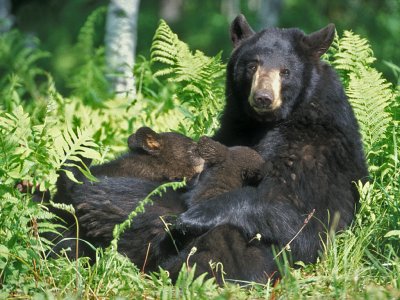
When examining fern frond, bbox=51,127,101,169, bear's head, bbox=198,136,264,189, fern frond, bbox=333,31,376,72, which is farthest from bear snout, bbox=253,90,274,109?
fern frond, bbox=333,31,376,72

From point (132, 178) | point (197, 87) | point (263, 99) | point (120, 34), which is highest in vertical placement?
point (263, 99)

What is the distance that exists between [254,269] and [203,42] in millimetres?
20587

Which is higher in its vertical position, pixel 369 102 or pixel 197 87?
pixel 369 102

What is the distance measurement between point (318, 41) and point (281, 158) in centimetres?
112

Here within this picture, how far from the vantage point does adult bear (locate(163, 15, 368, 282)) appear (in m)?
6.25

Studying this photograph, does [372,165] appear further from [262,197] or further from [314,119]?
[262,197]

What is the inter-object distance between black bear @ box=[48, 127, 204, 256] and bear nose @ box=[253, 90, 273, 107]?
63 centimetres

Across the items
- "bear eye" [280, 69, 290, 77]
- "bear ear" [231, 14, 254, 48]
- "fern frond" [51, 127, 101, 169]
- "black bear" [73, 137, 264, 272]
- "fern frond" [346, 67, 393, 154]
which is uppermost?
"bear ear" [231, 14, 254, 48]

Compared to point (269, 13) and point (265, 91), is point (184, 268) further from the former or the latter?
point (269, 13)

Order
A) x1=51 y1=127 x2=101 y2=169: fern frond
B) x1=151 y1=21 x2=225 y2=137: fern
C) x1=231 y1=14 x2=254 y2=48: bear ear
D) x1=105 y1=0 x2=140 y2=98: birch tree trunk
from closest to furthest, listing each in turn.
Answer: x1=51 y1=127 x2=101 y2=169: fern frond → x1=231 y1=14 x2=254 y2=48: bear ear → x1=151 y1=21 x2=225 y2=137: fern → x1=105 y1=0 x2=140 y2=98: birch tree trunk

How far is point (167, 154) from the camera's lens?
7238mm

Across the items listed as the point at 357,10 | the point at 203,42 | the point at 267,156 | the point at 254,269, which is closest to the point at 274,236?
the point at 254,269

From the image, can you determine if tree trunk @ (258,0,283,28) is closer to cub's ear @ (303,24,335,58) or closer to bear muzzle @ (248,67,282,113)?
cub's ear @ (303,24,335,58)

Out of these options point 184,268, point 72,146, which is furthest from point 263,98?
point 184,268
